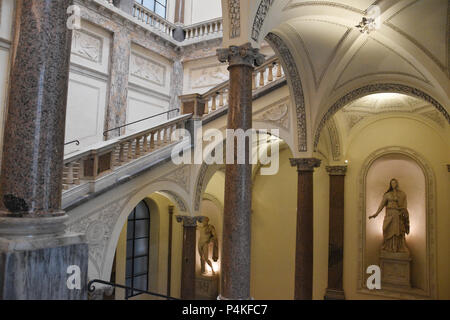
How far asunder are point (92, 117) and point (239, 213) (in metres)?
6.98

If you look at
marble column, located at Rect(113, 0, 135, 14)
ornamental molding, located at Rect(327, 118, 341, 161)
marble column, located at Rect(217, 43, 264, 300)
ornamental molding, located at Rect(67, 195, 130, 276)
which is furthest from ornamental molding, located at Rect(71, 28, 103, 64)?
ornamental molding, located at Rect(327, 118, 341, 161)

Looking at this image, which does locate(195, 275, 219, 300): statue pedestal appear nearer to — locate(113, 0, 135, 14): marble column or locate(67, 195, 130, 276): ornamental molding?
locate(67, 195, 130, 276): ornamental molding

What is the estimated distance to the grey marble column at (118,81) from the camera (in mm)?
10398

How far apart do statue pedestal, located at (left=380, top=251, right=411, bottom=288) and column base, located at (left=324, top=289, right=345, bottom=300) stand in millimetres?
1195

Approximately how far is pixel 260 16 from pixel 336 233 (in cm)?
793

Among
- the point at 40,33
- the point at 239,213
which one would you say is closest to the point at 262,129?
the point at 239,213

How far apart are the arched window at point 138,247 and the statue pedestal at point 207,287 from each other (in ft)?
7.23

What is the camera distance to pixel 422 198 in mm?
10156

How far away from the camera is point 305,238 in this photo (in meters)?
7.70

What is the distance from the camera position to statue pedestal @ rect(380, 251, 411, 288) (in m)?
9.95

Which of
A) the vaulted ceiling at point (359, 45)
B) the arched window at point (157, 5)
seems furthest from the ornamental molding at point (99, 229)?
the arched window at point (157, 5)

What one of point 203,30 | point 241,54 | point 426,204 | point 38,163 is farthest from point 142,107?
point 38,163
